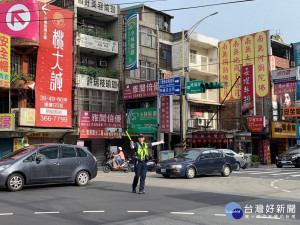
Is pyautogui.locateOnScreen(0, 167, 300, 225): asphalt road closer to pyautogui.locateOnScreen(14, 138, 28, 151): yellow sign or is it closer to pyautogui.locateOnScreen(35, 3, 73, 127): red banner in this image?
pyautogui.locateOnScreen(14, 138, 28, 151): yellow sign

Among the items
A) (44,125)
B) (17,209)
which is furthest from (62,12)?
(17,209)

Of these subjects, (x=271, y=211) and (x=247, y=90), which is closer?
(x=271, y=211)

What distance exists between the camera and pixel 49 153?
12688 millimetres

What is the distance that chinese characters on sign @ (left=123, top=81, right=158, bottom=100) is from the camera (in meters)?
27.5

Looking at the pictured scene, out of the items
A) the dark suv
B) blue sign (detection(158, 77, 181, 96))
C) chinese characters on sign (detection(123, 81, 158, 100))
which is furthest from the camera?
chinese characters on sign (detection(123, 81, 158, 100))

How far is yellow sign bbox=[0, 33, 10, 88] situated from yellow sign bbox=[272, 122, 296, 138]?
23760 millimetres

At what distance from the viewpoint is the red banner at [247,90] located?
32.4m

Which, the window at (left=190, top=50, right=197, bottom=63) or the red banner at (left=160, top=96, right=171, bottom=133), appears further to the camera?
the window at (left=190, top=50, right=197, bottom=63)

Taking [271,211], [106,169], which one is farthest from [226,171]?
[271,211]

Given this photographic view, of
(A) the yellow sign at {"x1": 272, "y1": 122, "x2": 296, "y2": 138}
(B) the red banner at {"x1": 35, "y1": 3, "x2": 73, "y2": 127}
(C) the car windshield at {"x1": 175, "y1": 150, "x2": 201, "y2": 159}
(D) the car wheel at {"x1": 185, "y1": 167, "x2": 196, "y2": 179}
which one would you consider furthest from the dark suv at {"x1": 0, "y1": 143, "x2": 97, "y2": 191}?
(A) the yellow sign at {"x1": 272, "y1": 122, "x2": 296, "y2": 138}

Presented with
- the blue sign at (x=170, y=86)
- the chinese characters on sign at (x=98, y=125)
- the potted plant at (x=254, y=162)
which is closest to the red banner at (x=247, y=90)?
the potted plant at (x=254, y=162)

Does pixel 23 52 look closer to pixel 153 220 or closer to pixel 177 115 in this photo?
pixel 177 115

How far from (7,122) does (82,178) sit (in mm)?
10989

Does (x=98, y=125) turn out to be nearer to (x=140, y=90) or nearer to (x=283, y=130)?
(x=140, y=90)
